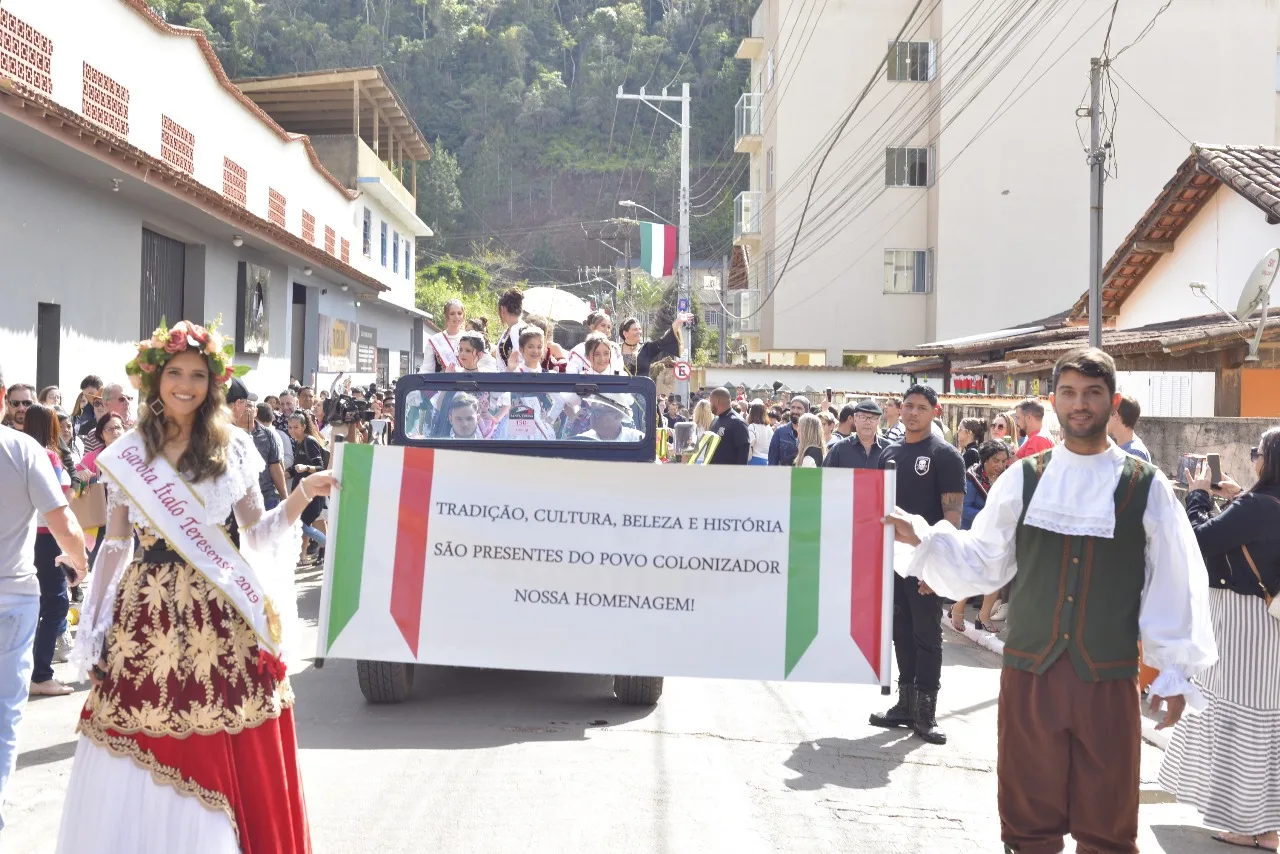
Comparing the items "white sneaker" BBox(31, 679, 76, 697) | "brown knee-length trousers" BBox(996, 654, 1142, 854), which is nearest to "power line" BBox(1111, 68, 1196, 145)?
"white sneaker" BBox(31, 679, 76, 697)

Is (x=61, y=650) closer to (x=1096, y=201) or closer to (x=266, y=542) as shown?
(x=266, y=542)

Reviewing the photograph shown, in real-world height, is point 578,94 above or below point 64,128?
above

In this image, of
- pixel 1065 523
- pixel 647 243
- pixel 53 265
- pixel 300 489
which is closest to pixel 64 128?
pixel 53 265

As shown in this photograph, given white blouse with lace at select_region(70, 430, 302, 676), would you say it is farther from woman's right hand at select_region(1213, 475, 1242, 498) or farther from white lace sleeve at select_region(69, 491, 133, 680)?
woman's right hand at select_region(1213, 475, 1242, 498)

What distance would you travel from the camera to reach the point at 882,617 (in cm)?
499

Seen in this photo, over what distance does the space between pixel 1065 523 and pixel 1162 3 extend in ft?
140

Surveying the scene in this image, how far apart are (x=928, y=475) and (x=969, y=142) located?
1368 inches

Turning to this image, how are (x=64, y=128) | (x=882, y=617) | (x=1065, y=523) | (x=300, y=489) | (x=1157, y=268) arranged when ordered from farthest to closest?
1. (x=1157, y=268)
2. (x=64, y=128)
3. (x=882, y=617)
4. (x=300, y=489)
5. (x=1065, y=523)

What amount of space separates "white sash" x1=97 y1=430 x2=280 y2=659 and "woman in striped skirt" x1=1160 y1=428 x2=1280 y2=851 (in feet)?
13.2

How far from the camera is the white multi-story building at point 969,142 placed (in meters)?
40.2

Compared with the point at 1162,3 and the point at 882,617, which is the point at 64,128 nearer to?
the point at 882,617

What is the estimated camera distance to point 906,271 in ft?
139

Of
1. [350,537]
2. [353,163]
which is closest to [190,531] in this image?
[350,537]

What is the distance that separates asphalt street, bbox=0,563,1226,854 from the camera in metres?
5.51
